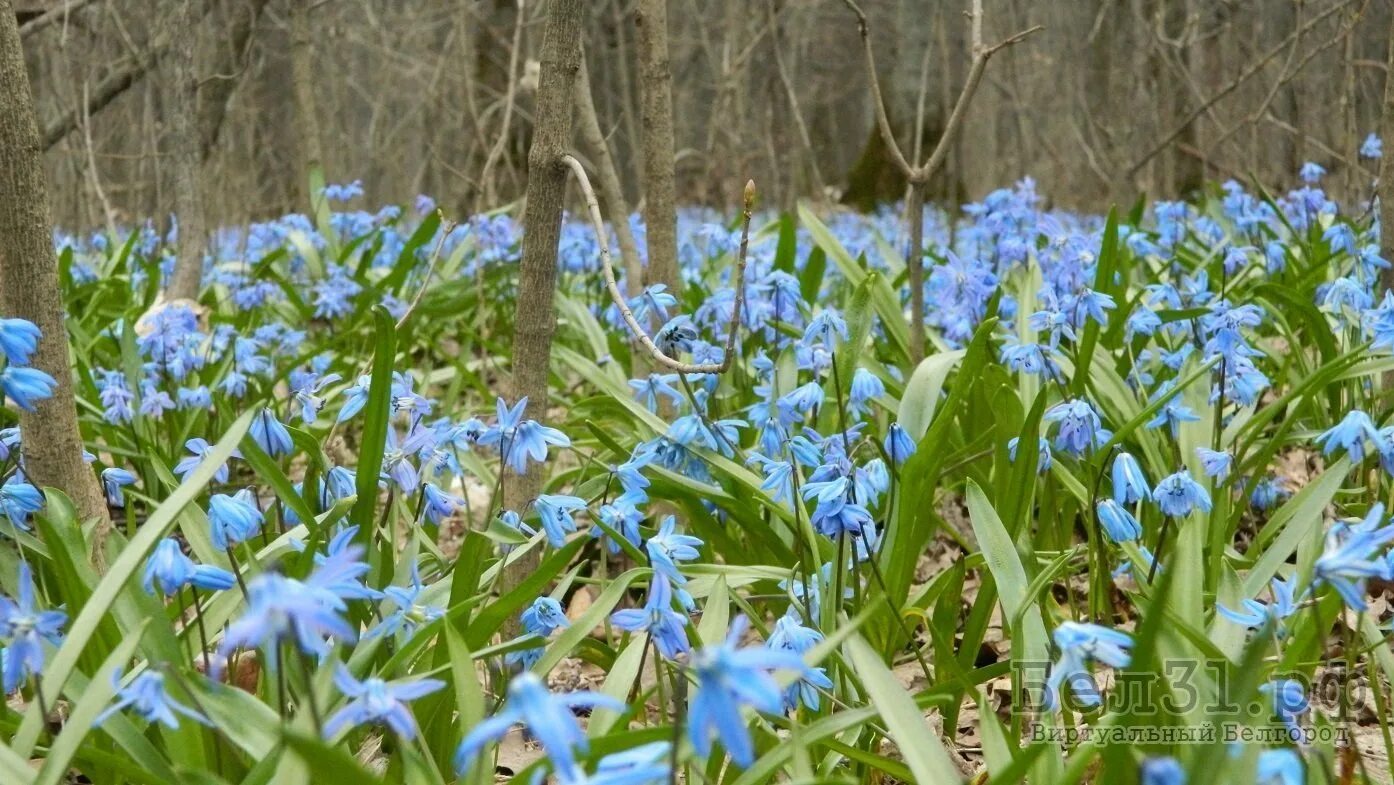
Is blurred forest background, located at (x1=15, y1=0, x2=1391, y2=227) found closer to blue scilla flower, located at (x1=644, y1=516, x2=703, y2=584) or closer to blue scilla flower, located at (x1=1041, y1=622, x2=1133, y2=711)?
blue scilla flower, located at (x1=644, y1=516, x2=703, y2=584)

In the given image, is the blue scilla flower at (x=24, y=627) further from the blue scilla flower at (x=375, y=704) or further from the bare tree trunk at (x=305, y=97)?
the bare tree trunk at (x=305, y=97)

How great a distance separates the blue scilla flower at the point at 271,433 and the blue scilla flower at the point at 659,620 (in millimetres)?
813

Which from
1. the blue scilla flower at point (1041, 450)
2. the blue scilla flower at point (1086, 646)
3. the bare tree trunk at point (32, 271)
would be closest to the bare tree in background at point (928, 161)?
the blue scilla flower at point (1041, 450)

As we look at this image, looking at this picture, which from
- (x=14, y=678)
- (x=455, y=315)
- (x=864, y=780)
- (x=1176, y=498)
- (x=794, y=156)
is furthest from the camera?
(x=794, y=156)

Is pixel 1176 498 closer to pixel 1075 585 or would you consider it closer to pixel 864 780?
pixel 864 780

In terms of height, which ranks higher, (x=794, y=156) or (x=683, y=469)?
(x=794, y=156)

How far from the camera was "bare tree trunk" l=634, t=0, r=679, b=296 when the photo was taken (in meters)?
3.12

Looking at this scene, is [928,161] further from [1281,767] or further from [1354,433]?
[1281,767]

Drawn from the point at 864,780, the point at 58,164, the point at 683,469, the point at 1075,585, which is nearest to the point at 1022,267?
the point at 1075,585

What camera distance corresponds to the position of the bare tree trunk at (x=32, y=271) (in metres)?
2.15

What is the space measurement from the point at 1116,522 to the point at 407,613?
1093 mm

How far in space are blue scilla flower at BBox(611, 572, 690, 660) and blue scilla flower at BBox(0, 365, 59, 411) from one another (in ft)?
3.02

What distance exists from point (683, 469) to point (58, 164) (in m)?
8.34

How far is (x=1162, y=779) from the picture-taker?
34.4 inches
